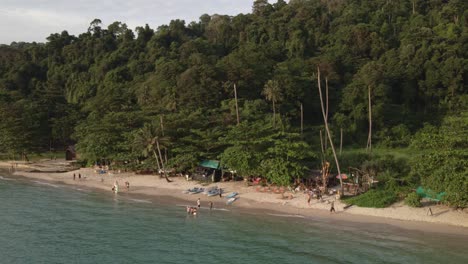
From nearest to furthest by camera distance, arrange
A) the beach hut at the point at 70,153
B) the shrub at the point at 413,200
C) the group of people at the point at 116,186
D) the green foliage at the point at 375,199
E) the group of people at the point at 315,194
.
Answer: the shrub at the point at 413,200 → the green foliage at the point at 375,199 → the group of people at the point at 315,194 → the group of people at the point at 116,186 → the beach hut at the point at 70,153

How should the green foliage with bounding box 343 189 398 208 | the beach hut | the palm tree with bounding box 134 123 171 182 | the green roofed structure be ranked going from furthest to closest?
the beach hut < the palm tree with bounding box 134 123 171 182 < the green foliage with bounding box 343 189 398 208 < the green roofed structure

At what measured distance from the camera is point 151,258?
28.2 meters

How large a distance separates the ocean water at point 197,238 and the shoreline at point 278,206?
124cm

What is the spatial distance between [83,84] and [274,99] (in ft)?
199

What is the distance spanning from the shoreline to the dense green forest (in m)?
2.15

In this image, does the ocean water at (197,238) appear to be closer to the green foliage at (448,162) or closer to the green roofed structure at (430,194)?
the green foliage at (448,162)

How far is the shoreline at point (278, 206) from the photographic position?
33031 mm

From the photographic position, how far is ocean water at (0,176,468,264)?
27.9m

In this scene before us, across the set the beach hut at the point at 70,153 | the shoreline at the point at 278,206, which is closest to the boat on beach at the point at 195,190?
the shoreline at the point at 278,206

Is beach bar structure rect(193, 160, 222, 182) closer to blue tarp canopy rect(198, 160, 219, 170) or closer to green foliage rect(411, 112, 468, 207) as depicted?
blue tarp canopy rect(198, 160, 219, 170)

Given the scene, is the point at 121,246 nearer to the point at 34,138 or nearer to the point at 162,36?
the point at 34,138

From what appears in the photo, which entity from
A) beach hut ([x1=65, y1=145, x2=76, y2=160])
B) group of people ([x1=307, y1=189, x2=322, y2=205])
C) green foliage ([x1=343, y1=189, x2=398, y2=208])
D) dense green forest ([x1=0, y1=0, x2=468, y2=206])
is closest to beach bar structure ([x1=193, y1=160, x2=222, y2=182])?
dense green forest ([x1=0, y1=0, x2=468, y2=206])

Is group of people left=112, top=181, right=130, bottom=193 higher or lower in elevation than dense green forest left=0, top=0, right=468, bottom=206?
lower

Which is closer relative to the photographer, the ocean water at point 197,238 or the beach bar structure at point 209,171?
the ocean water at point 197,238
